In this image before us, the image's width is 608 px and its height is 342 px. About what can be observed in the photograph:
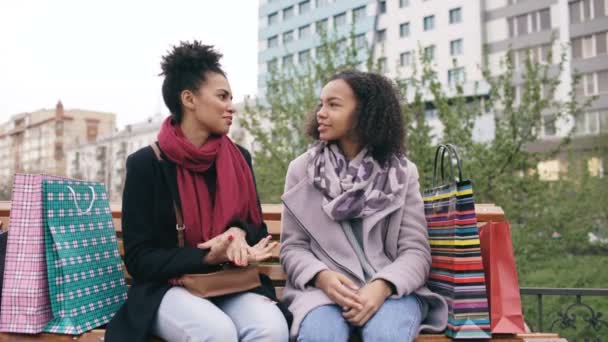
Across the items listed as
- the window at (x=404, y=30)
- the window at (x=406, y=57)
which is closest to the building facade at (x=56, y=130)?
the window at (x=404, y=30)

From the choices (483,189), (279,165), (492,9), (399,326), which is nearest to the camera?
(399,326)

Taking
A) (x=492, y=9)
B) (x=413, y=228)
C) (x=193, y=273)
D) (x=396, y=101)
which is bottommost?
(x=193, y=273)

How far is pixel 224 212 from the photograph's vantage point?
2.70m

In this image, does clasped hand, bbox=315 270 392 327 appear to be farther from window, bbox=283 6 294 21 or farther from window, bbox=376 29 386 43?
window, bbox=283 6 294 21

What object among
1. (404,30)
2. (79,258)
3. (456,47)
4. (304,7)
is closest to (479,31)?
(456,47)

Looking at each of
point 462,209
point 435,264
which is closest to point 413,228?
point 435,264

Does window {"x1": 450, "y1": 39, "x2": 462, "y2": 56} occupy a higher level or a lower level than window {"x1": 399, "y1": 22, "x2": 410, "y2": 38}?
lower

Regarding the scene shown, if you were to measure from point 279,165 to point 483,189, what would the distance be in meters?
2.90

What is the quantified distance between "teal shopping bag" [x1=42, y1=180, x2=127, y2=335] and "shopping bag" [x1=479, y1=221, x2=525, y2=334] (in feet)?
5.91

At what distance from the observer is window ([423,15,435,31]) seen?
4488cm

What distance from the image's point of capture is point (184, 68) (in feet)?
9.46

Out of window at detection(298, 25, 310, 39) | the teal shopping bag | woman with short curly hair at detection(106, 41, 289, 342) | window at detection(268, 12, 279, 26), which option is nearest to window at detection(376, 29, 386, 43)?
window at detection(298, 25, 310, 39)

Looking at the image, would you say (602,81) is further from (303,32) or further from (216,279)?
(216,279)

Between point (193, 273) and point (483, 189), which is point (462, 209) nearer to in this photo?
point (193, 273)
